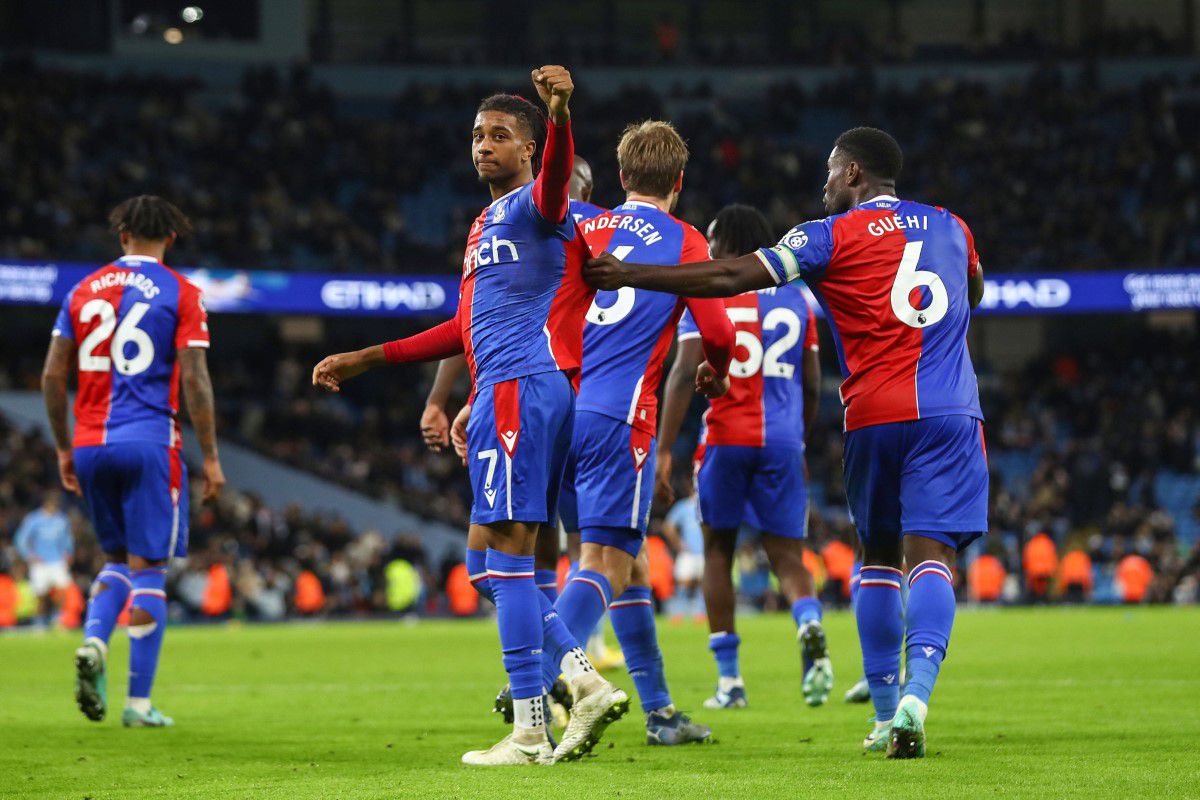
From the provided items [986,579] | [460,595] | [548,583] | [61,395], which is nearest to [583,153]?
[460,595]

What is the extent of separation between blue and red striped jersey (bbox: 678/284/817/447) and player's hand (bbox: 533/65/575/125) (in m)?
3.33

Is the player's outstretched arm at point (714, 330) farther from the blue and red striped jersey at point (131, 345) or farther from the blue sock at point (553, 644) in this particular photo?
the blue and red striped jersey at point (131, 345)

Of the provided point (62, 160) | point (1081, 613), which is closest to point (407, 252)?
point (62, 160)

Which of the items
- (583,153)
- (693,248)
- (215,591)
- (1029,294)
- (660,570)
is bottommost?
(215,591)

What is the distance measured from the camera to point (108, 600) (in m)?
7.62

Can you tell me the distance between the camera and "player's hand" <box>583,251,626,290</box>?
5375 millimetres

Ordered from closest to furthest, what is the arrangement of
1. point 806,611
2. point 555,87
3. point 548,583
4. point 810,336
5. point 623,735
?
point 555,87 → point 623,735 → point 548,583 → point 806,611 → point 810,336

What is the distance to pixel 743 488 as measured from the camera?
8.43 metres

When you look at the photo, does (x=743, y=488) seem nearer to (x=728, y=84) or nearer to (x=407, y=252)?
(x=407, y=252)

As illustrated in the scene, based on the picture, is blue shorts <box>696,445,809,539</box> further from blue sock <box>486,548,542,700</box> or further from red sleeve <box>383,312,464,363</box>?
blue sock <box>486,548,542,700</box>

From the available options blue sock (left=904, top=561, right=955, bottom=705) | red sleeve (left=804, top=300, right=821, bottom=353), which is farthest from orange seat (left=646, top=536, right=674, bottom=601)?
blue sock (left=904, top=561, right=955, bottom=705)

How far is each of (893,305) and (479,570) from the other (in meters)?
1.80

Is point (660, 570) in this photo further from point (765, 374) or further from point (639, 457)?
point (639, 457)

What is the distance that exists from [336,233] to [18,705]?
79.4 ft
